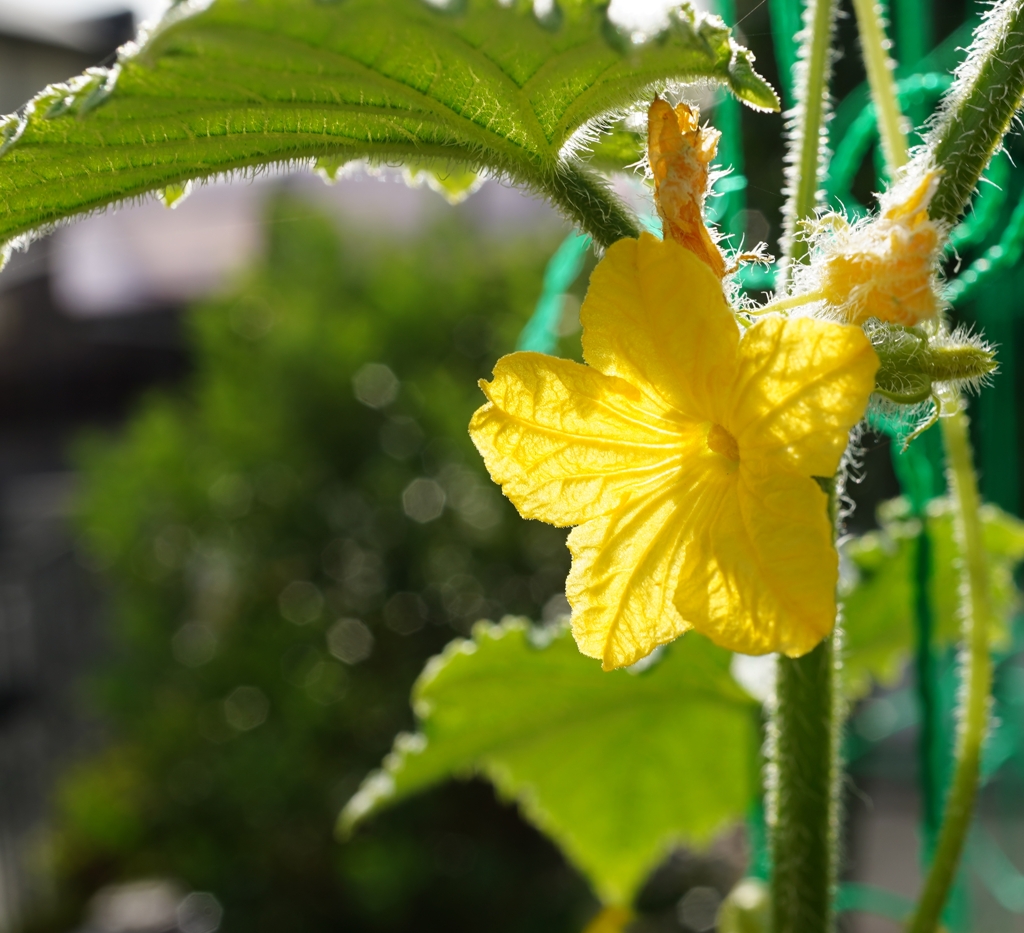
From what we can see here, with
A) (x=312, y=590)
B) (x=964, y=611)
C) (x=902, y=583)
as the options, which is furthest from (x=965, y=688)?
(x=312, y=590)

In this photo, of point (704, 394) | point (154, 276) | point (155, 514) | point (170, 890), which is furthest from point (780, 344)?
point (154, 276)

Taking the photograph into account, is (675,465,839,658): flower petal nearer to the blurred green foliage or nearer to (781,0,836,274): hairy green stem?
(781,0,836,274): hairy green stem

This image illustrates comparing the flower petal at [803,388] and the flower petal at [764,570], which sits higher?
the flower petal at [803,388]

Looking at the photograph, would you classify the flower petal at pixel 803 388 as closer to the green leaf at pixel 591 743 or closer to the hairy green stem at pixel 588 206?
the hairy green stem at pixel 588 206

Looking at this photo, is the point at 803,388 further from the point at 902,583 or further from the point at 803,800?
the point at 902,583

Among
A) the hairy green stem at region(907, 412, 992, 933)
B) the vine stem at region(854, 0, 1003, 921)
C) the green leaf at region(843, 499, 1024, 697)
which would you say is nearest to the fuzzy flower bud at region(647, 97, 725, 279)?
the vine stem at region(854, 0, 1003, 921)

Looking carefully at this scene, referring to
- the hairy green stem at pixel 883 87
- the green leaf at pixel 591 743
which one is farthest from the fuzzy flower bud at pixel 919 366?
the green leaf at pixel 591 743
